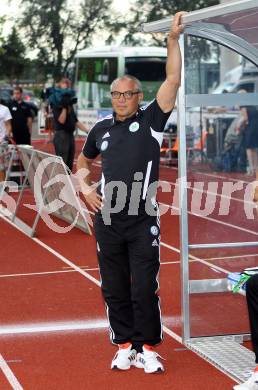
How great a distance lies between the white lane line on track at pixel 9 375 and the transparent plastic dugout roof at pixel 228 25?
2674mm

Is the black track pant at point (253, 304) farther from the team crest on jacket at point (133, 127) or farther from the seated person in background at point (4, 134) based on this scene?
the seated person in background at point (4, 134)

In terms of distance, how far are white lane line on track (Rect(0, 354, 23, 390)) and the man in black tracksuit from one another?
2.31ft

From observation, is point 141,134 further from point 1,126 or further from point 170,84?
point 1,126

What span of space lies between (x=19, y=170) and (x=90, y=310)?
31.1 feet

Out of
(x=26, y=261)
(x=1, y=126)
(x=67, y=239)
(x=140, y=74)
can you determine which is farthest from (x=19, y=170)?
(x=140, y=74)

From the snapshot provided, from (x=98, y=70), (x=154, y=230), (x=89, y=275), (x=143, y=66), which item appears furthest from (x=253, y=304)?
(x=98, y=70)

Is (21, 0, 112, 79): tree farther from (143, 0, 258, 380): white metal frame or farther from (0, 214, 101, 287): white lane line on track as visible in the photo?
(143, 0, 258, 380): white metal frame

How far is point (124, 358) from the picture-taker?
21.3 feet

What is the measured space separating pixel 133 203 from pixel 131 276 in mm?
545

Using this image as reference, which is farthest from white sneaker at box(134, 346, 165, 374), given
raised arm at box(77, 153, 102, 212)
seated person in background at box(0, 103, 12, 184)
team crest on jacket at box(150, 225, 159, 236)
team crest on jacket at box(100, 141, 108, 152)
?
seated person in background at box(0, 103, 12, 184)

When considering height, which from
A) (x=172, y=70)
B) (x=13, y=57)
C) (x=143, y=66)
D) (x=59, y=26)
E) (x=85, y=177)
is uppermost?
(x=59, y=26)

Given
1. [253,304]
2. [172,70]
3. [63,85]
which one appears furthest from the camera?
[63,85]

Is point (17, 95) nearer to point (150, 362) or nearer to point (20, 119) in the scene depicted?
point (20, 119)

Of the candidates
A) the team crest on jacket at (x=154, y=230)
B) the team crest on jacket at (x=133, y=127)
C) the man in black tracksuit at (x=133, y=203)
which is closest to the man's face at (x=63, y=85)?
the man in black tracksuit at (x=133, y=203)
